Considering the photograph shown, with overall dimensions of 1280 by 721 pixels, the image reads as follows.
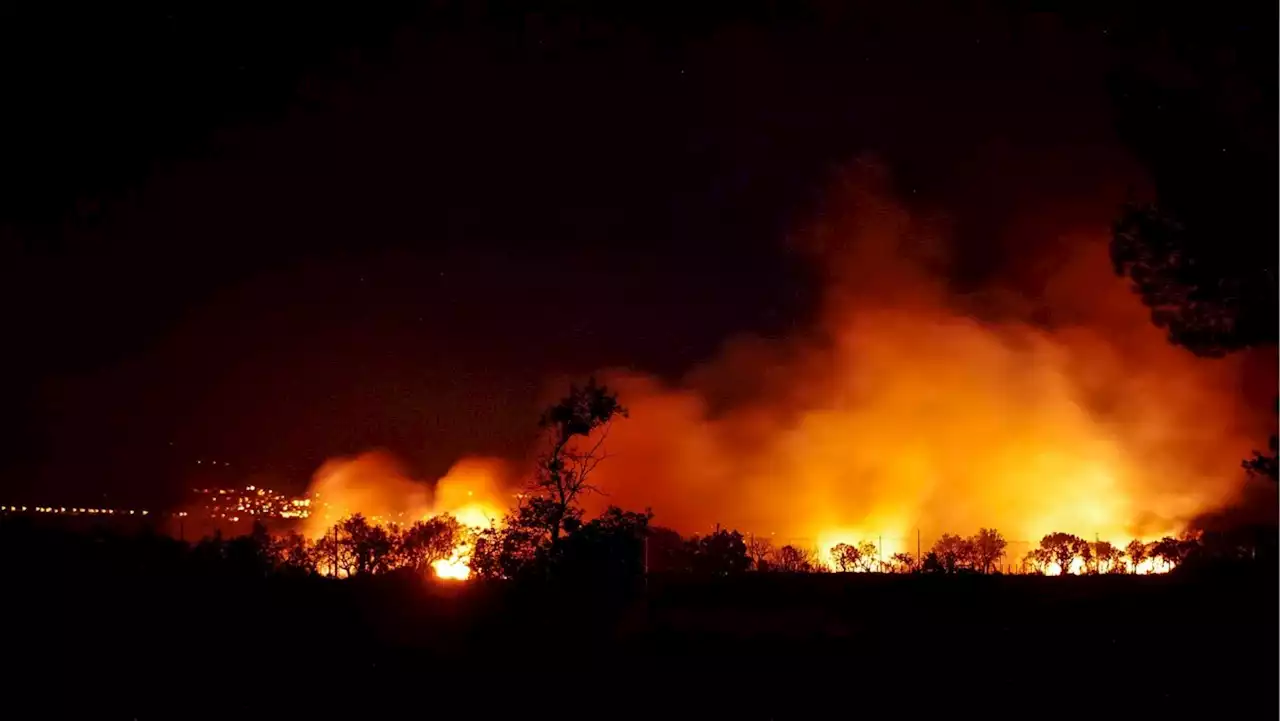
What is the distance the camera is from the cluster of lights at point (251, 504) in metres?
29.7

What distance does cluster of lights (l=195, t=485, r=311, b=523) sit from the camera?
29.7 meters

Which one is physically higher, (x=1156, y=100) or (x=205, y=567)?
(x=1156, y=100)

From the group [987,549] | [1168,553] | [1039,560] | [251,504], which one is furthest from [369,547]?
[1168,553]

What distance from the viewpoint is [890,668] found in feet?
40.1

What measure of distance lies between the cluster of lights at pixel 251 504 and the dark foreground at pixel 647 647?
13.2 m

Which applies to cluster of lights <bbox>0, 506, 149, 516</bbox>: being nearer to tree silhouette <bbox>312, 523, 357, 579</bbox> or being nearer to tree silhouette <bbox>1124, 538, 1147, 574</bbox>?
tree silhouette <bbox>312, 523, 357, 579</bbox>


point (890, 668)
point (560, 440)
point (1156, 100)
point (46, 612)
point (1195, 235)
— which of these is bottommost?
point (890, 668)

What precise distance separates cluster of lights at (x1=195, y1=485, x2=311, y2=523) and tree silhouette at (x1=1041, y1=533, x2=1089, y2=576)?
1840 centimetres

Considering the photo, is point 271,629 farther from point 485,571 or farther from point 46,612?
point 485,571

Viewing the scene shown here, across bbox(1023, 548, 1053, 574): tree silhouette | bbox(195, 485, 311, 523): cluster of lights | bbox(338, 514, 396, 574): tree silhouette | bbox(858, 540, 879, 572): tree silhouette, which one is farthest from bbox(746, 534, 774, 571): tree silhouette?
bbox(195, 485, 311, 523): cluster of lights

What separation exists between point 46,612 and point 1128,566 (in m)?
20.2

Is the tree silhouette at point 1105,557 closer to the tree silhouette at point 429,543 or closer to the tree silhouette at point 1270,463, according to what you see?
the tree silhouette at point 1270,463

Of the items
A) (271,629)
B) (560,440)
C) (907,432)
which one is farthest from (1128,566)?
(271,629)

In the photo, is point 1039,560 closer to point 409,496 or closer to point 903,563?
point 903,563
